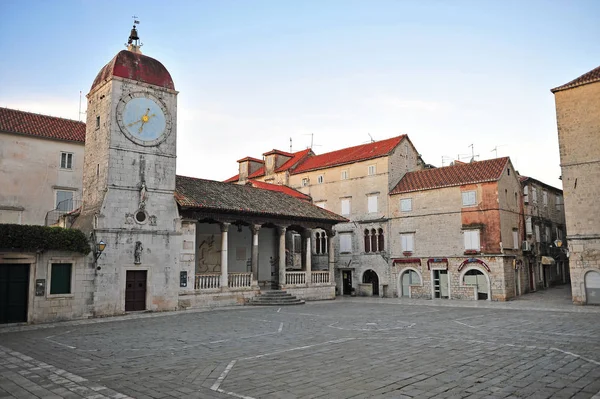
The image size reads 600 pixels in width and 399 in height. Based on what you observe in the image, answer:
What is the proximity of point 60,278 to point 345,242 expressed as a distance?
23860 mm

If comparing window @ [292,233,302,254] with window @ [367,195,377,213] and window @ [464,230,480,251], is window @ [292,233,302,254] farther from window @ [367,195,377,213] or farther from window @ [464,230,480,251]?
window @ [464,230,480,251]

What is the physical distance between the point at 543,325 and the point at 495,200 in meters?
15.6

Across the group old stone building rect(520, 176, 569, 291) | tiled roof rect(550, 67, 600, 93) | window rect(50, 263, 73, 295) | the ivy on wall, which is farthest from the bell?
old stone building rect(520, 176, 569, 291)

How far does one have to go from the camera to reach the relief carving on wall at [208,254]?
2808cm

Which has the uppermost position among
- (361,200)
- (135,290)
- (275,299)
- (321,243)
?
(361,200)

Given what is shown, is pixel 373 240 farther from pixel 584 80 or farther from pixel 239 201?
pixel 584 80

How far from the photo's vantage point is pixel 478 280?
103 feet

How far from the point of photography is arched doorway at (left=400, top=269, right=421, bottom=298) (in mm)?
34747

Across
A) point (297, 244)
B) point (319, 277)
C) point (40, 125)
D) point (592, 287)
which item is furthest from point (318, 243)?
point (40, 125)

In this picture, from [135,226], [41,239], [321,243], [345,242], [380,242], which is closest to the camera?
[41,239]

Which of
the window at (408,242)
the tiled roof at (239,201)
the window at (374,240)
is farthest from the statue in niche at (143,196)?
the window at (408,242)

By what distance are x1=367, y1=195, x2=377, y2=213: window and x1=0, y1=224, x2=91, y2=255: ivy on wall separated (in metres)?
22.8

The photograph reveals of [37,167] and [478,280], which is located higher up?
[37,167]

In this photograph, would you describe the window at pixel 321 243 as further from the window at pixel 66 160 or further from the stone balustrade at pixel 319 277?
the window at pixel 66 160
